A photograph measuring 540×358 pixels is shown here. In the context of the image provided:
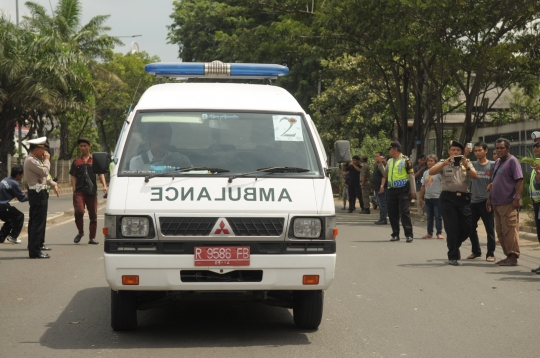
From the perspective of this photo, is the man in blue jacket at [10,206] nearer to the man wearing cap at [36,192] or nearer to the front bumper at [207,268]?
the man wearing cap at [36,192]

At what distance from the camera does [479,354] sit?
6633 mm

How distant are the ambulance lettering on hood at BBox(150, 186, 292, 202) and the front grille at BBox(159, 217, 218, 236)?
0.20 meters

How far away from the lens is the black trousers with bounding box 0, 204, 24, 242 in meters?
14.5

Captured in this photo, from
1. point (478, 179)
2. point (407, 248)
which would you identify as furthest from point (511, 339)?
point (407, 248)

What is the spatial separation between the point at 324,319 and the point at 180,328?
139 cm

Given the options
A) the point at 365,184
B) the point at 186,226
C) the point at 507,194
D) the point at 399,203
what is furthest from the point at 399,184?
the point at 365,184

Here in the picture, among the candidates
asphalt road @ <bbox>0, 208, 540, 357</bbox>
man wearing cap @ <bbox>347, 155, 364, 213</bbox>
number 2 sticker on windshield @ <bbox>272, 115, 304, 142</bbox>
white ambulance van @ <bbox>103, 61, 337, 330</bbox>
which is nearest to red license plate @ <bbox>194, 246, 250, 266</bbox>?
white ambulance van @ <bbox>103, 61, 337, 330</bbox>

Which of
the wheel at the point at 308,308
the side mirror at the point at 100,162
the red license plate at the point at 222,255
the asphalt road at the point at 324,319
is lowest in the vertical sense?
the asphalt road at the point at 324,319

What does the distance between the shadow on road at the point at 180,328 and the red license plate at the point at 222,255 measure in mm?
674

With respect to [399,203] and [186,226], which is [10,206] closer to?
[399,203]

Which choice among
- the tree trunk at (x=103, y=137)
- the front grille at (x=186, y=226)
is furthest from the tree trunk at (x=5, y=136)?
the front grille at (x=186, y=226)

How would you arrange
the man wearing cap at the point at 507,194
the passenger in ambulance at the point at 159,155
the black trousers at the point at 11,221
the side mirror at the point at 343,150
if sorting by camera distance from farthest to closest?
the black trousers at the point at 11,221, the man wearing cap at the point at 507,194, the side mirror at the point at 343,150, the passenger in ambulance at the point at 159,155

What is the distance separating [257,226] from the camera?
22.6 feet

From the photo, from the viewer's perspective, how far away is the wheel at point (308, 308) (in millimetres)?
7344
